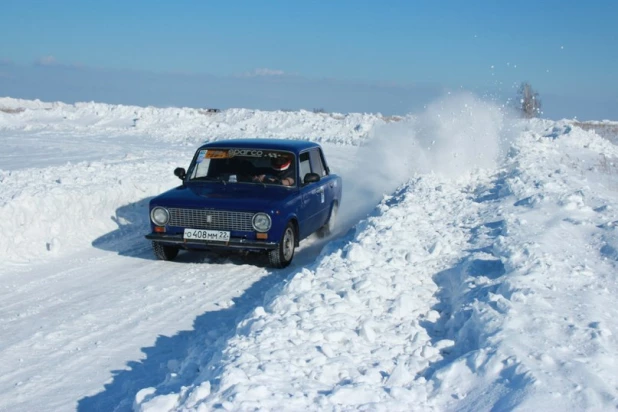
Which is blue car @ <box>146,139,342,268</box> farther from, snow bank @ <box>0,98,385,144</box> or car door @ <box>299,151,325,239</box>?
snow bank @ <box>0,98,385,144</box>

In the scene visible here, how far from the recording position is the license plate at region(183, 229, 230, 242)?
8328mm

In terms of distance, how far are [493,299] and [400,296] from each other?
787mm

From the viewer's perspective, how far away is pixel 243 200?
27.8 ft

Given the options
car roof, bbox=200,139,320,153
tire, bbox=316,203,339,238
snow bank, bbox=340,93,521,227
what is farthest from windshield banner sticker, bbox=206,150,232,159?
snow bank, bbox=340,93,521,227

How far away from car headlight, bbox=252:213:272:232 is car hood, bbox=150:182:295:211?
9 cm

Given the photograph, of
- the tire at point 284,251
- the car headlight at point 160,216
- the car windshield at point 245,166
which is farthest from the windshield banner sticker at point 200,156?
the tire at point 284,251

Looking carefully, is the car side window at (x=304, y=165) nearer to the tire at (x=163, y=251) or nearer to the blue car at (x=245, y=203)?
the blue car at (x=245, y=203)

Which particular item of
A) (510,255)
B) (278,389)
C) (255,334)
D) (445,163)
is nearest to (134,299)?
(255,334)

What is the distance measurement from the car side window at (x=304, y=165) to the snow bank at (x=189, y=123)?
68.0 ft

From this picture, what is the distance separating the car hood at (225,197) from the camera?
837cm

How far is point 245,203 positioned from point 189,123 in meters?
32.0

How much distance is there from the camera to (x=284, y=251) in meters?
8.57

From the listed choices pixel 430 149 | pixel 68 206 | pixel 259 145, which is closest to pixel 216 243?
pixel 259 145

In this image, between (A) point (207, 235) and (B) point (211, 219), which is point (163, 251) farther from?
(B) point (211, 219)
